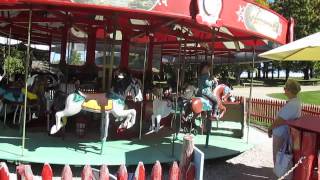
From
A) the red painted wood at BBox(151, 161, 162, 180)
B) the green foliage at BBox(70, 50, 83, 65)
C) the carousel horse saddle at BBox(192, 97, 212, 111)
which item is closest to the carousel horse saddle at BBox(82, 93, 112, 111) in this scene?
the carousel horse saddle at BBox(192, 97, 212, 111)

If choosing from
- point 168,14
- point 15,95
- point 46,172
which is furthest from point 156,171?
point 15,95

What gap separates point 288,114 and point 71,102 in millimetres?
3674

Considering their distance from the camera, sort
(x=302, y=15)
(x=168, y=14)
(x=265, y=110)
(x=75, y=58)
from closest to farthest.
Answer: (x=168, y=14)
(x=75, y=58)
(x=265, y=110)
(x=302, y=15)

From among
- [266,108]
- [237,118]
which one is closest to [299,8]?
[266,108]

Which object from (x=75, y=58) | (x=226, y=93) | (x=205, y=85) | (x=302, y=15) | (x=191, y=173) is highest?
(x=302, y=15)

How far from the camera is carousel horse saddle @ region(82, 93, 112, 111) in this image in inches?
316

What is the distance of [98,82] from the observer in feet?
34.3

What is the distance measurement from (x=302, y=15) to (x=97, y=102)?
47.7m

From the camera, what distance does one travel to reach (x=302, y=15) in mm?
51656

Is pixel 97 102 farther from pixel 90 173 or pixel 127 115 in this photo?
pixel 90 173

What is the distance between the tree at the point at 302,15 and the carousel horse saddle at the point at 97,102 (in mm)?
45735

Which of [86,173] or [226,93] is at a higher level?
[226,93]

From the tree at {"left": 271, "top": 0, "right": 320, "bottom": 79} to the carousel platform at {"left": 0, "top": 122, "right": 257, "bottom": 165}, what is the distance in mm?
42919

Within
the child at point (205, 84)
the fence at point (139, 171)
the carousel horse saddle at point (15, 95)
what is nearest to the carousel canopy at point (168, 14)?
the child at point (205, 84)
